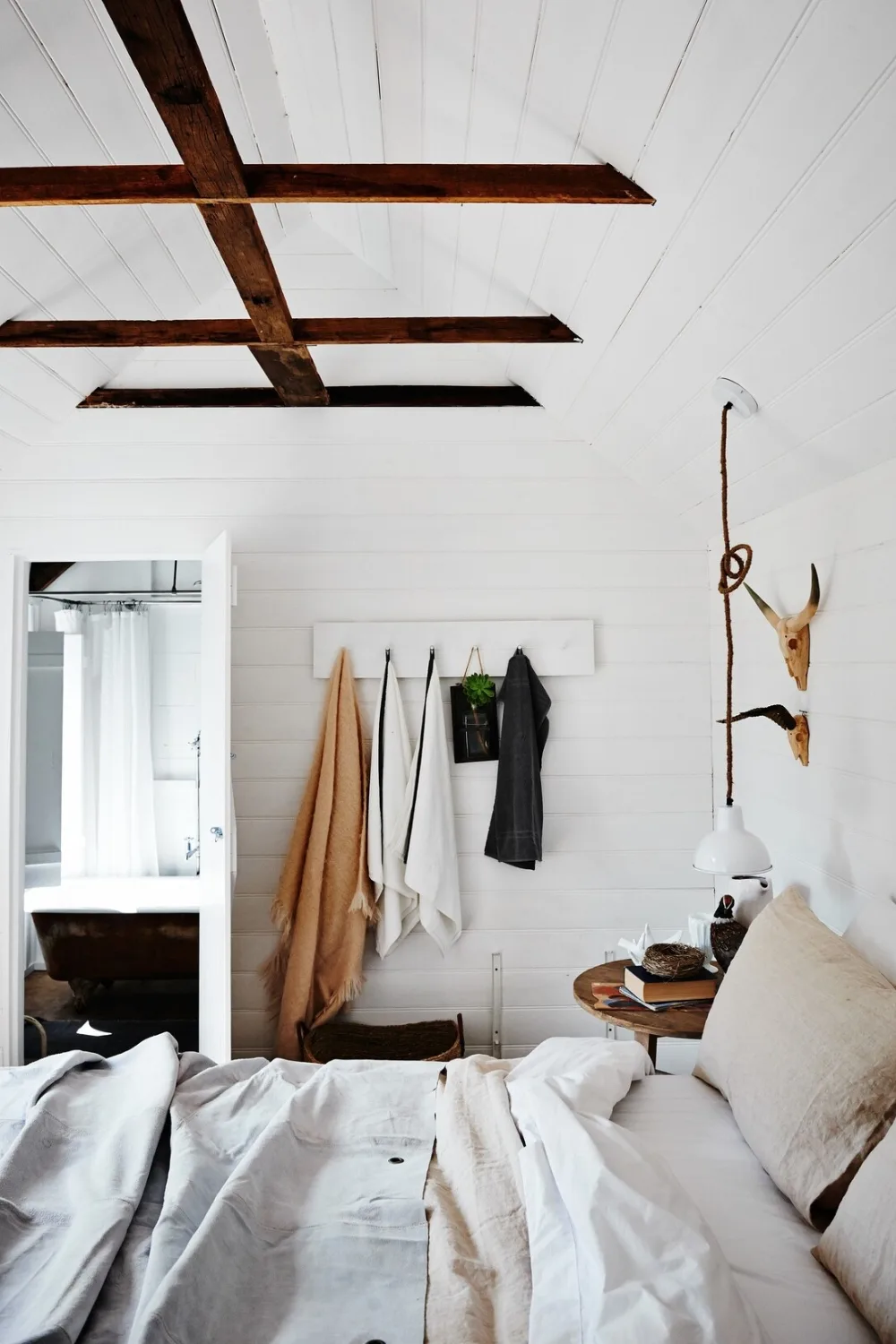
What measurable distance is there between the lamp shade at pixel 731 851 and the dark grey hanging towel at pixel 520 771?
0.88 metres

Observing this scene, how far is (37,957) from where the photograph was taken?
461cm

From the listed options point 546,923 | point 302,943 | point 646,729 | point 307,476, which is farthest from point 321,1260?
point 307,476

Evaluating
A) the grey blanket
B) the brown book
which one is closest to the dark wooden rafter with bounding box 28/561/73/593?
the grey blanket

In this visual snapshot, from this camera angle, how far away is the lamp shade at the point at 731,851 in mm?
2205

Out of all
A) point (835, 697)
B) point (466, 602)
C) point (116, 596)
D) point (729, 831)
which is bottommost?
point (729, 831)

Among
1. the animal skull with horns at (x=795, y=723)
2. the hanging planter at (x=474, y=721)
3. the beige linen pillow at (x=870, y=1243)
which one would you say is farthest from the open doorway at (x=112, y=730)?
the beige linen pillow at (x=870, y=1243)

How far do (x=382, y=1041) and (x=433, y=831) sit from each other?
2.33 feet

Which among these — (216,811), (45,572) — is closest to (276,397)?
(216,811)

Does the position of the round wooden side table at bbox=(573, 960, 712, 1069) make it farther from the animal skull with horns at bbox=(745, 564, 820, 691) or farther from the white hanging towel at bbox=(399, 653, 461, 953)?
the animal skull with horns at bbox=(745, 564, 820, 691)

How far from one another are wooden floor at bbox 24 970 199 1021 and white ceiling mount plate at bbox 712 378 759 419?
3251mm

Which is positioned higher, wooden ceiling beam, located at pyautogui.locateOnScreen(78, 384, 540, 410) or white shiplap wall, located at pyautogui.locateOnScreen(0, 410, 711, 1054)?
wooden ceiling beam, located at pyautogui.locateOnScreen(78, 384, 540, 410)

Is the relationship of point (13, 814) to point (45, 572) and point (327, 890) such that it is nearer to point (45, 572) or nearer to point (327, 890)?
point (327, 890)

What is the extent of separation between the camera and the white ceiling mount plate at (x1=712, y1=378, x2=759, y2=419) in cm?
215

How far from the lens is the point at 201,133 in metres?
1.57
